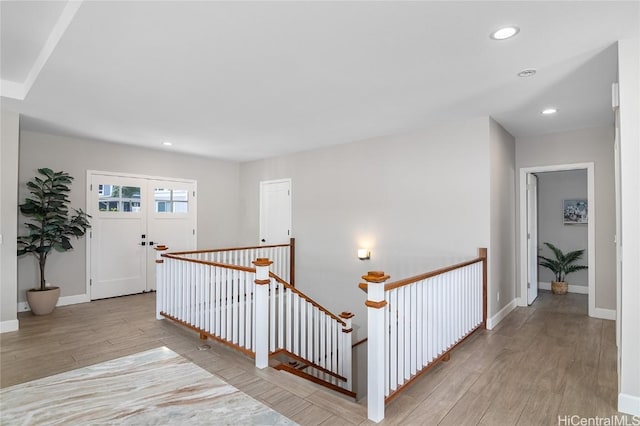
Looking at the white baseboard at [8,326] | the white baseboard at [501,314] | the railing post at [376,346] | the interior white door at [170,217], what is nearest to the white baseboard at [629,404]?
the railing post at [376,346]

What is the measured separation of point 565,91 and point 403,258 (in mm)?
2711

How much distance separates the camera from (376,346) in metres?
2.29

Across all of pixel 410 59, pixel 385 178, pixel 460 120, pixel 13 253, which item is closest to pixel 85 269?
pixel 13 253

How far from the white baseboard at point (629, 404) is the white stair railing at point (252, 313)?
8.05 feet

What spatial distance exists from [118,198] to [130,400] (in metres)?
5.80

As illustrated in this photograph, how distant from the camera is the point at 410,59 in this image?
8.96 feet

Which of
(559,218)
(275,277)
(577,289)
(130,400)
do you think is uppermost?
(559,218)

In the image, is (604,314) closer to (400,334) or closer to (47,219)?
(400,334)

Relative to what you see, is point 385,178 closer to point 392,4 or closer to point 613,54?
point 613,54

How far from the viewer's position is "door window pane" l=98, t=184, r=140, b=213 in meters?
5.69

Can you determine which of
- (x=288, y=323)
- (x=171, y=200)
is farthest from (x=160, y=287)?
(x=171, y=200)

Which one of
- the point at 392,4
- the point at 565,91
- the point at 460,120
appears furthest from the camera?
the point at 460,120

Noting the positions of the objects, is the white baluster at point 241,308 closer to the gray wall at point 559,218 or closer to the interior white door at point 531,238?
the interior white door at point 531,238

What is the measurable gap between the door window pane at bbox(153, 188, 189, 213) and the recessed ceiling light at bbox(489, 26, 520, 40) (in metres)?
5.83
